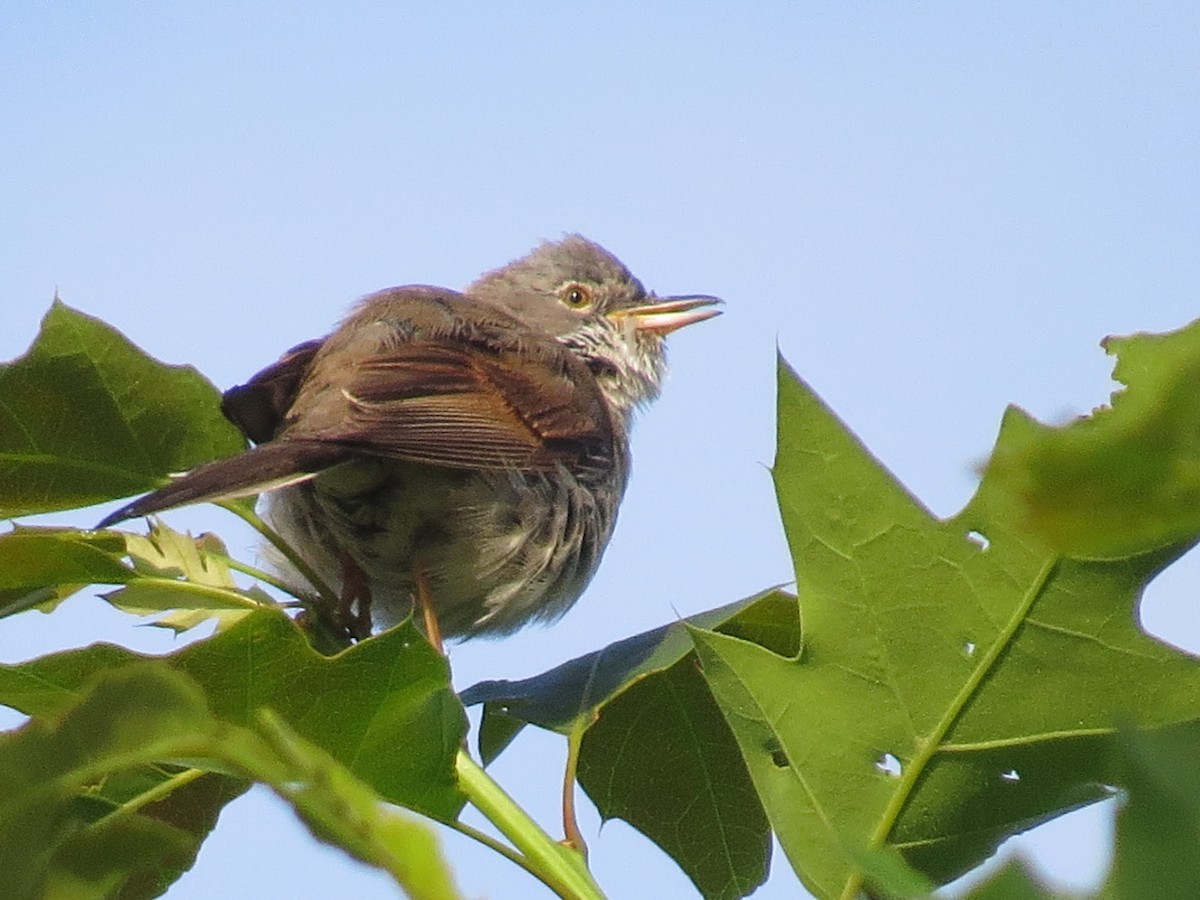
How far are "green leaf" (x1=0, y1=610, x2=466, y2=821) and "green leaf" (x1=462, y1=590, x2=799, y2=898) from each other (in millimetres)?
660

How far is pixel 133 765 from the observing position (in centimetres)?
106

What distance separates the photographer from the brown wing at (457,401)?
3.90 metres

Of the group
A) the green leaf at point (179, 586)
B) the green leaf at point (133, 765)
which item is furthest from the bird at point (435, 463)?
the green leaf at point (133, 765)

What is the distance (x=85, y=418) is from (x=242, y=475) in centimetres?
35

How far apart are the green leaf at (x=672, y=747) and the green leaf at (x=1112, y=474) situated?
6.58 feet

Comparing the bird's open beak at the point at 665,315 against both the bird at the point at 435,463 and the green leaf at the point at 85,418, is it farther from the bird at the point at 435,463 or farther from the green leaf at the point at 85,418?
the green leaf at the point at 85,418

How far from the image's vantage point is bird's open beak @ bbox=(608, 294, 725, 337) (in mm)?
6754

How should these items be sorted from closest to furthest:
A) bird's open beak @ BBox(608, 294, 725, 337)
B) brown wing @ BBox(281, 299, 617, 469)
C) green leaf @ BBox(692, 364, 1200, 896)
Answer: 1. green leaf @ BBox(692, 364, 1200, 896)
2. brown wing @ BBox(281, 299, 617, 469)
3. bird's open beak @ BBox(608, 294, 725, 337)

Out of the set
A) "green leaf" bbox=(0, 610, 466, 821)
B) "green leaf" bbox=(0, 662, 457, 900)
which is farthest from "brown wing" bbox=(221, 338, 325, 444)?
"green leaf" bbox=(0, 662, 457, 900)

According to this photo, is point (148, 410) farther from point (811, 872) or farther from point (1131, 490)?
point (1131, 490)

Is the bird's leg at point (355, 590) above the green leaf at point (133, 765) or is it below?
below

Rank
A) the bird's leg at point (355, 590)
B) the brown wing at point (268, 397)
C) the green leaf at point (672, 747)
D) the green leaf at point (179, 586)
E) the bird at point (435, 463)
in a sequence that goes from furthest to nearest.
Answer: the bird at point (435, 463) → the bird's leg at point (355, 590) → the brown wing at point (268, 397) → the green leaf at point (672, 747) → the green leaf at point (179, 586)

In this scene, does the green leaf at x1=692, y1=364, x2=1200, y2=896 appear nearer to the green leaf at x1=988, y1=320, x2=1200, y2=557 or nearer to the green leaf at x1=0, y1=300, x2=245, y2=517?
the green leaf at x1=988, y1=320, x2=1200, y2=557

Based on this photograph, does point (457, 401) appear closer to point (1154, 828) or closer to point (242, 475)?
point (242, 475)
